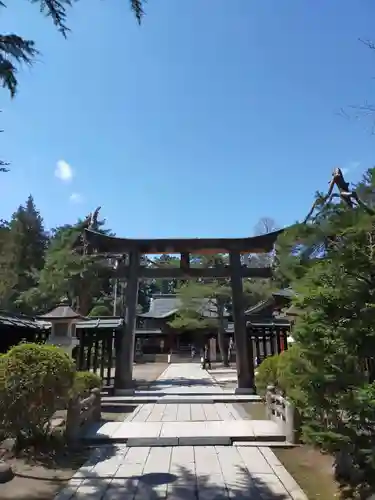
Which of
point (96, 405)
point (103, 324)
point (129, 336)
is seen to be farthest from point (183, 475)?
point (103, 324)

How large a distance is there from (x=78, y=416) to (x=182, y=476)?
240 cm

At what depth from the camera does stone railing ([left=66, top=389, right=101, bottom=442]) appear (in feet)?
20.7

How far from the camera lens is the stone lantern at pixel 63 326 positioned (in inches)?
491

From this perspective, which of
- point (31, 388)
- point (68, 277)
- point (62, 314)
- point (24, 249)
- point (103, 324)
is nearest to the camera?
point (31, 388)

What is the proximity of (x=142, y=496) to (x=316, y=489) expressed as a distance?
6.03ft

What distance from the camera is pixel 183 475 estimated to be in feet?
15.6

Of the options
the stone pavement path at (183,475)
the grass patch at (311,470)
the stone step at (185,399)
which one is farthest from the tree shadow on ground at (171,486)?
the stone step at (185,399)

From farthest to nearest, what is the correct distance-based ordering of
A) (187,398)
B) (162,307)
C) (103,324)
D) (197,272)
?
(162,307), (197,272), (103,324), (187,398)

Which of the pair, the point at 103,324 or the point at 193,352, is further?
the point at 193,352

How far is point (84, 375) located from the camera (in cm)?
834

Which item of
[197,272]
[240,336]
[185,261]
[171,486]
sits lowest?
[171,486]

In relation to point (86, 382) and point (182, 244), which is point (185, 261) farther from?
point (86, 382)

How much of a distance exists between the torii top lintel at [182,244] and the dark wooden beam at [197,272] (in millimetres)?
625

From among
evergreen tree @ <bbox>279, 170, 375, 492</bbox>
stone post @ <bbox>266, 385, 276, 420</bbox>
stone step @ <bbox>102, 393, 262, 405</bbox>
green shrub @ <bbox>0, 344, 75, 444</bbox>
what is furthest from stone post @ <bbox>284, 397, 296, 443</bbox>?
stone step @ <bbox>102, 393, 262, 405</bbox>
